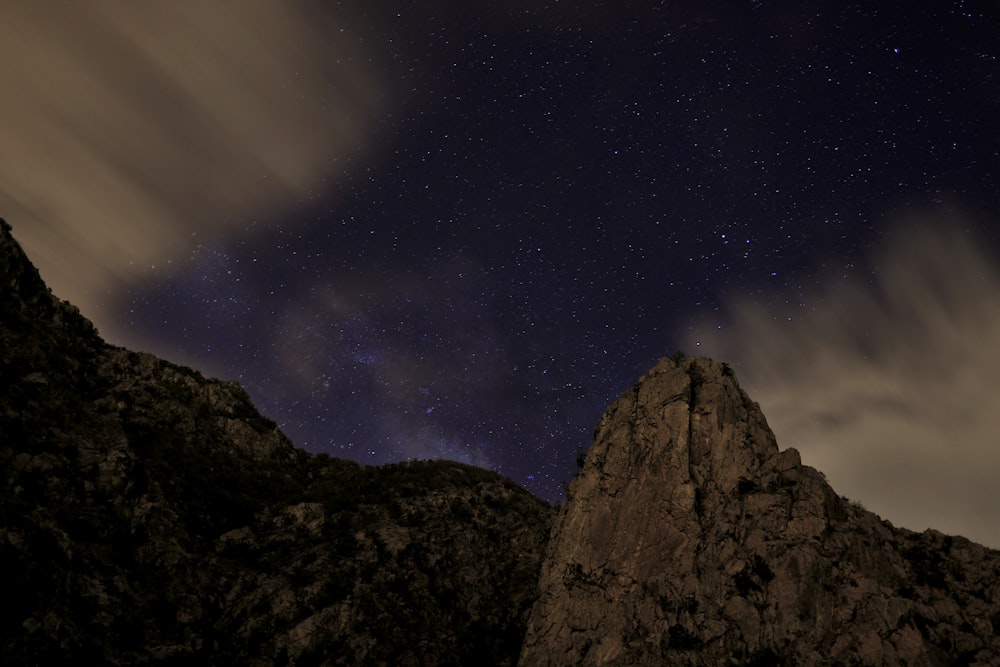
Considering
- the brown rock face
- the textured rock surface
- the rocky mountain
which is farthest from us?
the brown rock face

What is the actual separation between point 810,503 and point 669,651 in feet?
53.9

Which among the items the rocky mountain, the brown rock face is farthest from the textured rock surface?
the brown rock face

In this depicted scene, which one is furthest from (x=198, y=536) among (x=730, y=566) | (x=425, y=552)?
(x=730, y=566)

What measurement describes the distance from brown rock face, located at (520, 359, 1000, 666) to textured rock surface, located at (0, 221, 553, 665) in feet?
27.0

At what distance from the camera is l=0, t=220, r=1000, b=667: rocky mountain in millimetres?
40375

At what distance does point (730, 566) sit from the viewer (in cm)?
4638

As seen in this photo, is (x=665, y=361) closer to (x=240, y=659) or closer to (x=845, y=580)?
(x=845, y=580)

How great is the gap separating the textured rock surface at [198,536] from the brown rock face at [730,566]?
27.0 ft

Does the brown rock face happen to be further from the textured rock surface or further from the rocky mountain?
the textured rock surface

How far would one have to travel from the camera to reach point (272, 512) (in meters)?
56.8

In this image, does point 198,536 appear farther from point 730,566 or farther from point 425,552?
point 730,566

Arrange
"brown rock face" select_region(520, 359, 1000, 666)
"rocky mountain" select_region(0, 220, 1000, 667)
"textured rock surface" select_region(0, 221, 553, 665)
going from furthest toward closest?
1. "brown rock face" select_region(520, 359, 1000, 666)
2. "rocky mountain" select_region(0, 220, 1000, 667)
3. "textured rock surface" select_region(0, 221, 553, 665)

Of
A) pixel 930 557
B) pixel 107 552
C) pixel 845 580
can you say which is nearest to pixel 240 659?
pixel 107 552

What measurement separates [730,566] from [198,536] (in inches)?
1700
